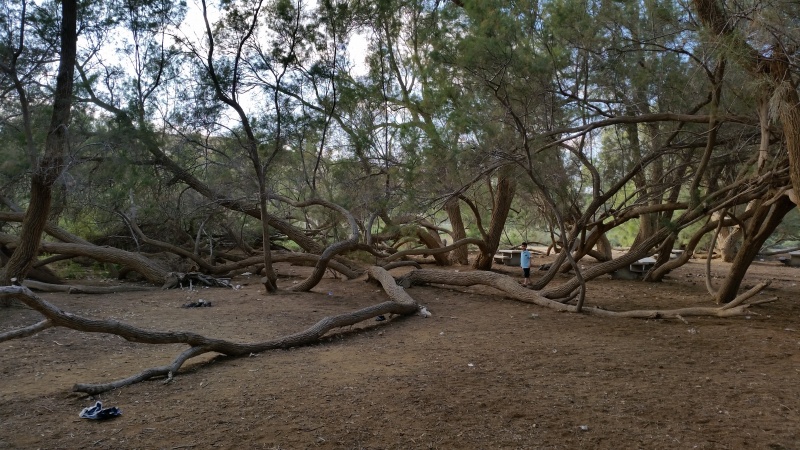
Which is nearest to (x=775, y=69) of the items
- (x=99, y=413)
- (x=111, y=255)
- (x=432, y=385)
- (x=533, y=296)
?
(x=432, y=385)

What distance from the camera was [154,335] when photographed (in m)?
4.77

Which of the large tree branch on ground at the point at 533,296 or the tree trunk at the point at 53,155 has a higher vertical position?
the tree trunk at the point at 53,155

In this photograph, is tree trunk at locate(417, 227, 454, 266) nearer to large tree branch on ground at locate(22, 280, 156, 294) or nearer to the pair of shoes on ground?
large tree branch on ground at locate(22, 280, 156, 294)

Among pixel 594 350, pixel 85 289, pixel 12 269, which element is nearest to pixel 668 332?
pixel 594 350

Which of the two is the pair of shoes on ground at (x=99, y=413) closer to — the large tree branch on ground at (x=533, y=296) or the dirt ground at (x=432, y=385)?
the dirt ground at (x=432, y=385)

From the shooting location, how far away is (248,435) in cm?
339

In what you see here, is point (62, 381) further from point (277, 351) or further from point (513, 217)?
point (513, 217)

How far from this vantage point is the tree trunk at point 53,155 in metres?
6.84

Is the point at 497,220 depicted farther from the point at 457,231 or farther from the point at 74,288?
the point at 74,288

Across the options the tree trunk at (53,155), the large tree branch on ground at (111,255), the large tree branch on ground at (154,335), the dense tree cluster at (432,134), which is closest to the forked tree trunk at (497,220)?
the dense tree cluster at (432,134)

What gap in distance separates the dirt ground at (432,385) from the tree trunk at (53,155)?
73 centimetres

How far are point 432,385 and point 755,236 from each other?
5.35 meters

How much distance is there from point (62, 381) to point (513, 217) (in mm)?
13640

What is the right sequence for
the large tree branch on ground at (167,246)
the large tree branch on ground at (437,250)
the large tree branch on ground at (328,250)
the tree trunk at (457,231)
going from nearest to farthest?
1. the large tree branch on ground at (328,250)
2. the large tree branch on ground at (167,246)
3. the large tree branch on ground at (437,250)
4. the tree trunk at (457,231)
